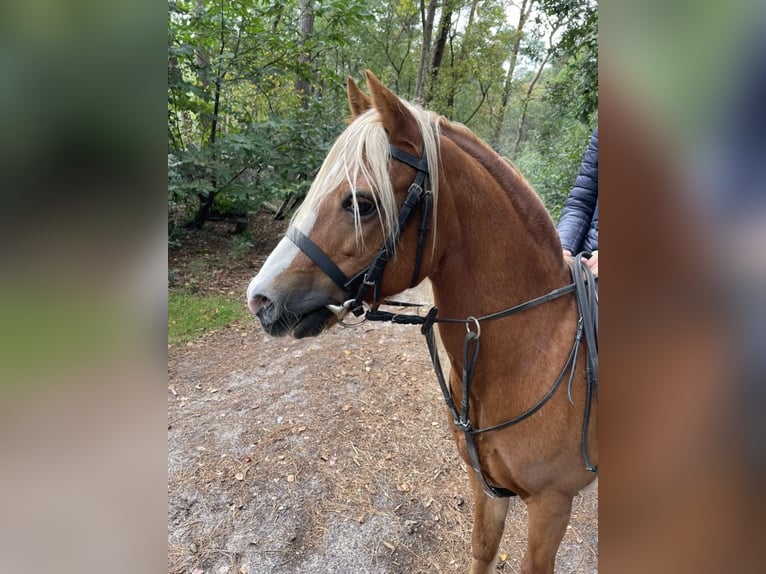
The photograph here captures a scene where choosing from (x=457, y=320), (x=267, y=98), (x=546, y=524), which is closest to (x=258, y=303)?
(x=457, y=320)

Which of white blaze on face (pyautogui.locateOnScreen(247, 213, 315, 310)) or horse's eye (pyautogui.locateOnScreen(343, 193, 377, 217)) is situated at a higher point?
horse's eye (pyautogui.locateOnScreen(343, 193, 377, 217))

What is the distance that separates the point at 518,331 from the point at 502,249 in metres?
0.30

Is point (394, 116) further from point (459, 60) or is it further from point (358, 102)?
point (459, 60)

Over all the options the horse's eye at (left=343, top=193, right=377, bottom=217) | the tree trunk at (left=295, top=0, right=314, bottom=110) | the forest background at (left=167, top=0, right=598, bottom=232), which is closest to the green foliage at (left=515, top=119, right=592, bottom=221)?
the forest background at (left=167, top=0, right=598, bottom=232)

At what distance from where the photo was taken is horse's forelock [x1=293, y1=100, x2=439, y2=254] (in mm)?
1290

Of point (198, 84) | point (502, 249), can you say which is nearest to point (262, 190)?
point (198, 84)

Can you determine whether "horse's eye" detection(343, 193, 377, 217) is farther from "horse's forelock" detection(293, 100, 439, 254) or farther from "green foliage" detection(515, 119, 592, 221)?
"green foliage" detection(515, 119, 592, 221)

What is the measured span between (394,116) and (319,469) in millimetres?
2619
